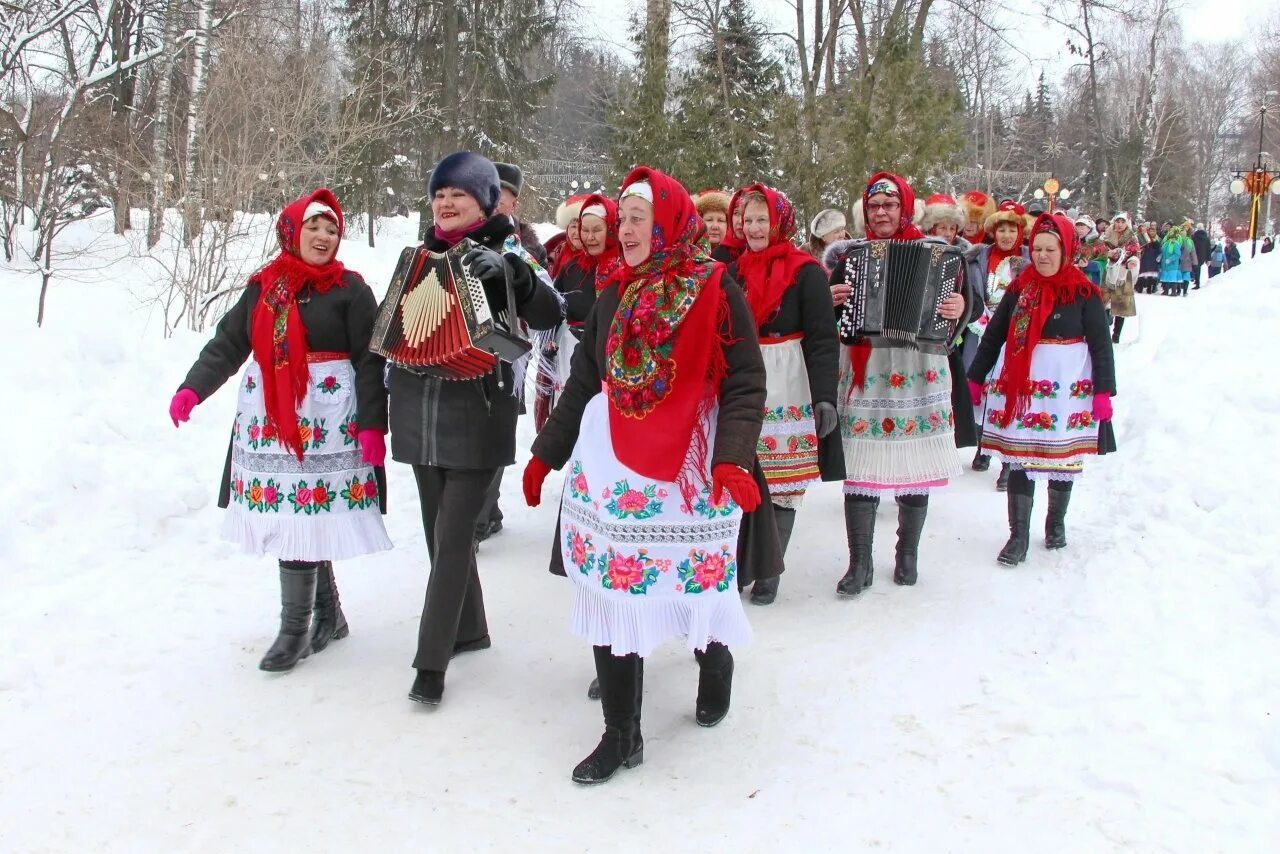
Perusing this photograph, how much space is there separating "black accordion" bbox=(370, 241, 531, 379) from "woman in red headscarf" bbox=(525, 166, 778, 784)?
46 centimetres

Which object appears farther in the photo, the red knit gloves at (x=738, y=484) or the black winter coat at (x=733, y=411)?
the black winter coat at (x=733, y=411)

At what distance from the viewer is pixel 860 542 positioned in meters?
4.91

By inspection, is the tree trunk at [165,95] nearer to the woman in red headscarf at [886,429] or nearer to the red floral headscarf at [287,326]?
the red floral headscarf at [287,326]

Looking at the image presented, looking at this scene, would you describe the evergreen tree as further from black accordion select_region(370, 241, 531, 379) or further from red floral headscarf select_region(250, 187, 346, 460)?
black accordion select_region(370, 241, 531, 379)

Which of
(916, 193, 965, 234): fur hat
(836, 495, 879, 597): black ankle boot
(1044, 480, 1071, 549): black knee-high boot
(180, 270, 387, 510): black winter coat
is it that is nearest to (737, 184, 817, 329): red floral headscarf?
(836, 495, 879, 597): black ankle boot

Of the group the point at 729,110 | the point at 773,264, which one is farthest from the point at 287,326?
the point at 729,110

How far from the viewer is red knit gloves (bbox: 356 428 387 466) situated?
12.4ft

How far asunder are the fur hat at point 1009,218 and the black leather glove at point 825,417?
152 inches

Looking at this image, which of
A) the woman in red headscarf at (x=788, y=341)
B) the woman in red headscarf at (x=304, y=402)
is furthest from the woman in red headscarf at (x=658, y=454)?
the woman in red headscarf at (x=788, y=341)

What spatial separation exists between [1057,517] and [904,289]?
72.8 inches

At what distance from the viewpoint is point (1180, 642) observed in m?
3.93

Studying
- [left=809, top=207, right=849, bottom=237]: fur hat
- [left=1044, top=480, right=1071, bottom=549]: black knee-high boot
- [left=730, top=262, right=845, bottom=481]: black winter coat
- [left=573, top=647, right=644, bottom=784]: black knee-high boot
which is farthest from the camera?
[left=809, top=207, right=849, bottom=237]: fur hat

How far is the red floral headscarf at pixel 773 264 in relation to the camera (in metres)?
4.50

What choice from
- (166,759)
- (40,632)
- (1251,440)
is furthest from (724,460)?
(1251,440)
